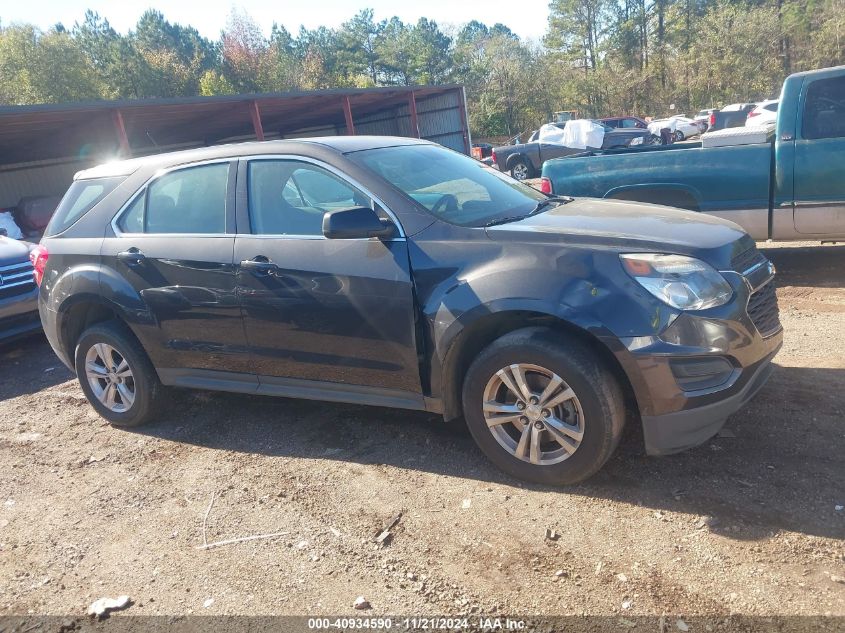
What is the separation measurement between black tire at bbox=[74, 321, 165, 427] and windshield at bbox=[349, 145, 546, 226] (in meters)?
2.09

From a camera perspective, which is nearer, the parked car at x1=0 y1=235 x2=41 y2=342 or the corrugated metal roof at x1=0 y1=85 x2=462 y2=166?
the parked car at x1=0 y1=235 x2=41 y2=342

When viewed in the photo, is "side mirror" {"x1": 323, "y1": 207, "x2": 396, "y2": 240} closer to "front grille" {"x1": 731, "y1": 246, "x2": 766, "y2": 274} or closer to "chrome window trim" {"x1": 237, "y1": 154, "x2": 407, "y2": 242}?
"chrome window trim" {"x1": 237, "y1": 154, "x2": 407, "y2": 242}

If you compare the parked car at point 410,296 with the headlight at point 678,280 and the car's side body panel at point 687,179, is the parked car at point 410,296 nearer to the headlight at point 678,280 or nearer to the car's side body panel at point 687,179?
the headlight at point 678,280

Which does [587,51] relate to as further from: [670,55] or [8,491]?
[8,491]

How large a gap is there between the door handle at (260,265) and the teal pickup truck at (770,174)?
3.97 m

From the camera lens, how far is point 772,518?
2965 millimetres

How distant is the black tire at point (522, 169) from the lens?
20.8 m

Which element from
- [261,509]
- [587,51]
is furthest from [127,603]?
[587,51]

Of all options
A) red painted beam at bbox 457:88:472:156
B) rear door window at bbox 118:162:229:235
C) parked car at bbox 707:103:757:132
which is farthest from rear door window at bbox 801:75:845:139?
red painted beam at bbox 457:88:472:156

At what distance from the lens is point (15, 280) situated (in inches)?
281

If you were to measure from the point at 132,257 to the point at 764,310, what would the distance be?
380cm

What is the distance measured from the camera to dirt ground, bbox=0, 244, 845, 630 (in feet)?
8.85

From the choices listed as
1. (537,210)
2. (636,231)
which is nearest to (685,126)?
(537,210)

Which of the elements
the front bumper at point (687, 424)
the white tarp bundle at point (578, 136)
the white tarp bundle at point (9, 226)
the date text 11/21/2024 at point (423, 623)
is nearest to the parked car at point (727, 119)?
the white tarp bundle at point (578, 136)
